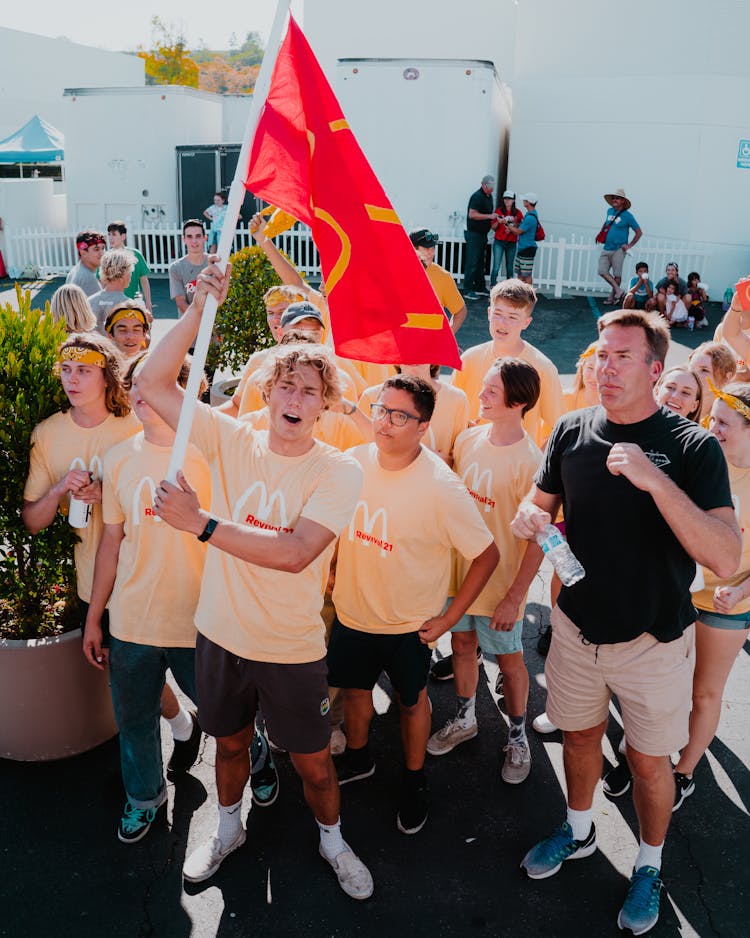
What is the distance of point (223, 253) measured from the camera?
9.50ft

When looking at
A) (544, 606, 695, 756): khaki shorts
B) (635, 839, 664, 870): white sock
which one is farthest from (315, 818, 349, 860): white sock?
(635, 839, 664, 870): white sock

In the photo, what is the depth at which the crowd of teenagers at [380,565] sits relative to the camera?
3.10 meters

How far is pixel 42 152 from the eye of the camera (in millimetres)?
23484

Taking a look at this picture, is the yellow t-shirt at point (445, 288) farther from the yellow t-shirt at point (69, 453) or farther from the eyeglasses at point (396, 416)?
the yellow t-shirt at point (69, 453)

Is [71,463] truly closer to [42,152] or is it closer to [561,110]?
[561,110]

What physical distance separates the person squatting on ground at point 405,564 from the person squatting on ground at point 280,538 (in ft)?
1.30

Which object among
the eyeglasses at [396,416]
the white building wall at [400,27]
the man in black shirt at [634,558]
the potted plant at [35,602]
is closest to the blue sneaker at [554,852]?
the man in black shirt at [634,558]

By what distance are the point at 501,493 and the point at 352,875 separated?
1.83 metres

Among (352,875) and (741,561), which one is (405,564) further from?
(741,561)

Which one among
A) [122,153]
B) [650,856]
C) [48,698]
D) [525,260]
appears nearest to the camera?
[650,856]

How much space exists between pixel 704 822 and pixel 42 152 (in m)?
24.7

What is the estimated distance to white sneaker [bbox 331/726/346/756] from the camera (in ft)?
14.2

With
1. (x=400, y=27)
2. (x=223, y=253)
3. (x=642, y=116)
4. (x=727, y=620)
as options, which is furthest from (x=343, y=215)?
(x=400, y=27)

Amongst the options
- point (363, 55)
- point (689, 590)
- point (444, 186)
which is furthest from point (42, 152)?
point (689, 590)
